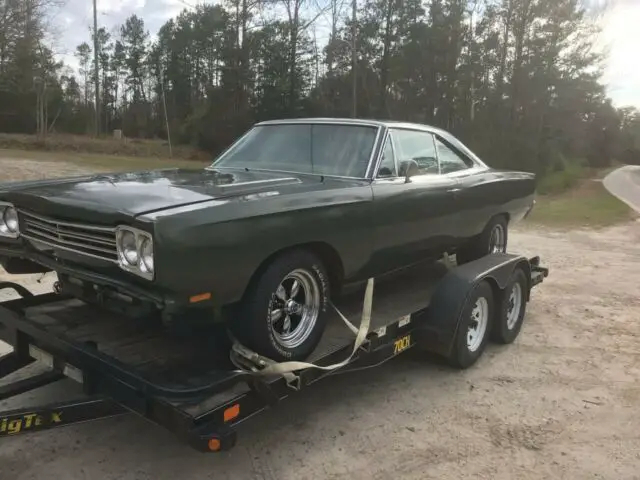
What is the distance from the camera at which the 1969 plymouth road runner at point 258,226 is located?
2.81 m

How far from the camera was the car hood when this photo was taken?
2963 mm

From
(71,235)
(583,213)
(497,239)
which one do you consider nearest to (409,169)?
(497,239)

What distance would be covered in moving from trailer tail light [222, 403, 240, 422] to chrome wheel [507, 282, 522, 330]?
9.92 ft

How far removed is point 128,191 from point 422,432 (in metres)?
2.22

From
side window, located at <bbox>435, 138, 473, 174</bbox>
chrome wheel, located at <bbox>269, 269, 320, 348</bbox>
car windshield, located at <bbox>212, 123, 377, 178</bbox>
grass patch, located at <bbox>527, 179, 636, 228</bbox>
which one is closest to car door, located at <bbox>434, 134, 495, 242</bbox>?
side window, located at <bbox>435, 138, 473, 174</bbox>

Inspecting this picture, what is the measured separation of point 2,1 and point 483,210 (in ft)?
110

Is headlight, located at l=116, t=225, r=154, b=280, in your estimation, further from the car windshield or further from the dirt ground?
the car windshield

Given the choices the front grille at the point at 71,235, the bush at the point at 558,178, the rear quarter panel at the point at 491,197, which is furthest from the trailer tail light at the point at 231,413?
the bush at the point at 558,178

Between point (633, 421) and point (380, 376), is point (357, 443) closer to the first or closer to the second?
point (380, 376)

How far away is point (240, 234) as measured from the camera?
296 centimetres

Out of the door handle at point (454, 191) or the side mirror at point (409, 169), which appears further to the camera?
the door handle at point (454, 191)

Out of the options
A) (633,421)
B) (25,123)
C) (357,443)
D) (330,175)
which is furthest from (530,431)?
(25,123)

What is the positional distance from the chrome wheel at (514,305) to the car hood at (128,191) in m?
2.26

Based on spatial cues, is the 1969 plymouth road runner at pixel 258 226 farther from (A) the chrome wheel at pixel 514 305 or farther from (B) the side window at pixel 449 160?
(A) the chrome wheel at pixel 514 305
